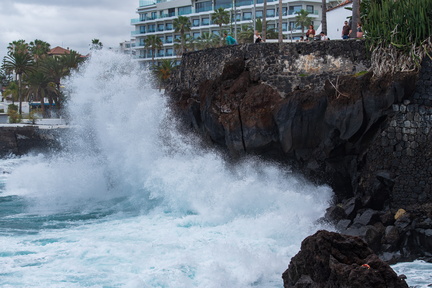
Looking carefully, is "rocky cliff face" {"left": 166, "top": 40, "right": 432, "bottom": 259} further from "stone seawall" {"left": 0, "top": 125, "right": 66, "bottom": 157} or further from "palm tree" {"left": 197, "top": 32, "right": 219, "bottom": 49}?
"palm tree" {"left": 197, "top": 32, "right": 219, "bottom": 49}

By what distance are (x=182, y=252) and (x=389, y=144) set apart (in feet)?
17.5

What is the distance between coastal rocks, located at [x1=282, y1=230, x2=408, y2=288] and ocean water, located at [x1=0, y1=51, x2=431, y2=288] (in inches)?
54.7

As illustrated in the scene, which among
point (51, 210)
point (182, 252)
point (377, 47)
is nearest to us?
point (182, 252)

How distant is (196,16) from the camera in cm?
6500

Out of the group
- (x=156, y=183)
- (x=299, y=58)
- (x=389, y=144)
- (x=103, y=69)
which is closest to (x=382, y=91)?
(x=389, y=144)

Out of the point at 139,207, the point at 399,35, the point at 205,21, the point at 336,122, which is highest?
the point at 205,21

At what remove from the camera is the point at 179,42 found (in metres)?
65.2

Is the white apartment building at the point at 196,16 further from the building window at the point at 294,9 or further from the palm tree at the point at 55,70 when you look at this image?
the palm tree at the point at 55,70

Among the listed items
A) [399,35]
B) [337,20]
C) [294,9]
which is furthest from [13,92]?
[399,35]

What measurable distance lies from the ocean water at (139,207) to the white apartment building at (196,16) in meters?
38.6

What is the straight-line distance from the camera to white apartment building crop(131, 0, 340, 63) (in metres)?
56.9

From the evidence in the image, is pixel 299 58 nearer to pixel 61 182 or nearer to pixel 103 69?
pixel 103 69

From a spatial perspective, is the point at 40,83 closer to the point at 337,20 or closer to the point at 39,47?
the point at 39,47

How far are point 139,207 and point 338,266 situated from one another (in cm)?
956
